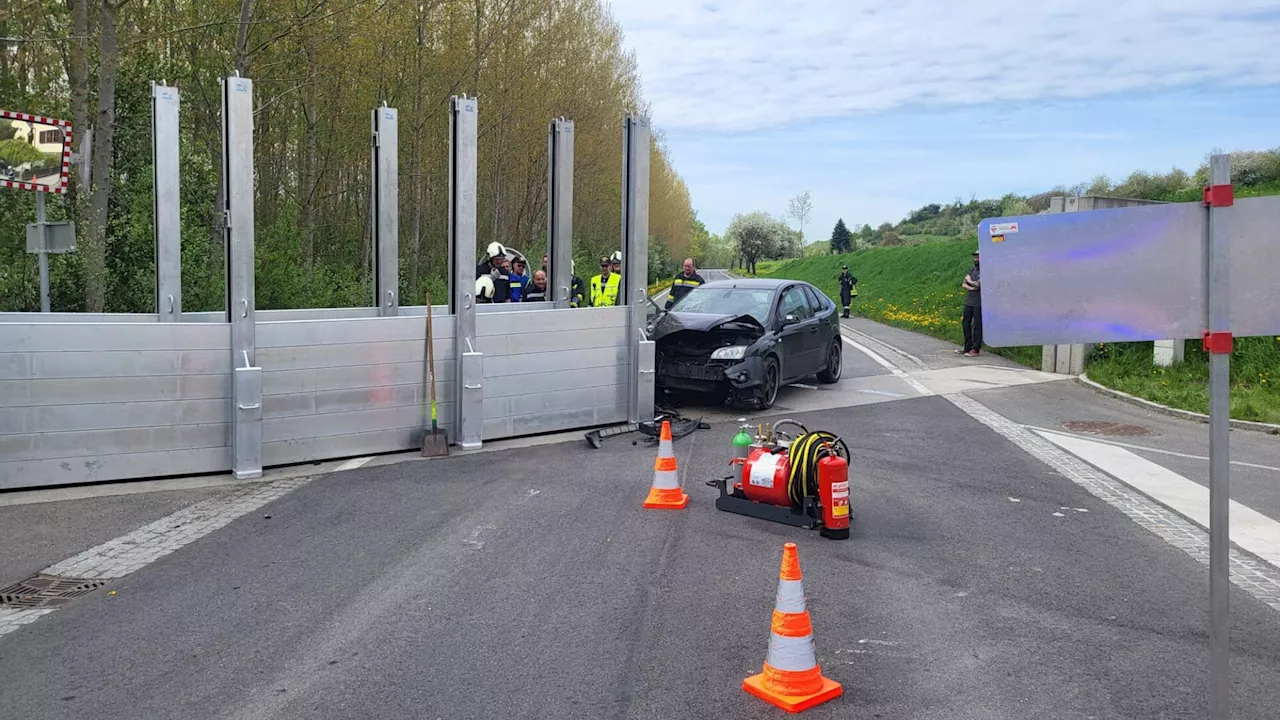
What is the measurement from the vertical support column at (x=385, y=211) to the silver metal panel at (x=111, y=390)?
258 centimetres

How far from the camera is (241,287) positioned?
351 inches

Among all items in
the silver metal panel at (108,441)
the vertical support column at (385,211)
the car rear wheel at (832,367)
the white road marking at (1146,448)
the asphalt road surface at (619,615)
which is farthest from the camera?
the car rear wheel at (832,367)

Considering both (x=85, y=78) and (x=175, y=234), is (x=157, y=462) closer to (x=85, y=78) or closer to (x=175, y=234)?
(x=175, y=234)

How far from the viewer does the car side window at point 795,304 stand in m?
13.7

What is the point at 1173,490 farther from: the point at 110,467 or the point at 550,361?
the point at 110,467

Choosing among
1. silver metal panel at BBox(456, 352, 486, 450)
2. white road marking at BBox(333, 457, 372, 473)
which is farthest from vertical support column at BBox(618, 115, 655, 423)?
white road marking at BBox(333, 457, 372, 473)

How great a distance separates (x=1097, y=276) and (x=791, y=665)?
6.70 ft

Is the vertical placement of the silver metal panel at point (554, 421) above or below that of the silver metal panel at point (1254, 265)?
below

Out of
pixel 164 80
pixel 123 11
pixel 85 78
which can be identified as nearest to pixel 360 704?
pixel 85 78

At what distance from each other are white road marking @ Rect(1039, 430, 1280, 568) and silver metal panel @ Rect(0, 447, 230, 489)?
8.14 m

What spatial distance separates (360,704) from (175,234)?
6.51 m

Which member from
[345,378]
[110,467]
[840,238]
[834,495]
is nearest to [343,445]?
[345,378]

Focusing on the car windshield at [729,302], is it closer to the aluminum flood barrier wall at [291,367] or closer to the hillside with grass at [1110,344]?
the aluminum flood barrier wall at [291,367]

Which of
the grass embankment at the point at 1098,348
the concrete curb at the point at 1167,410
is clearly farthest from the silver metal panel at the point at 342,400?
the grass embankment at the point at 1098,348
